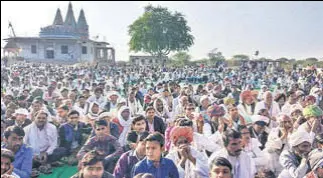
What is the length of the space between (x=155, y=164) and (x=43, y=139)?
2.38 metres

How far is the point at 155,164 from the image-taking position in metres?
2.82

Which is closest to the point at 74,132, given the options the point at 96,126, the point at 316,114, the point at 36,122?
the point at 36,122

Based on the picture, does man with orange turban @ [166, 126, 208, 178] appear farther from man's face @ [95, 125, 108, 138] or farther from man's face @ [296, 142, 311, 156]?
man's face @ [95, 125, 108, 138]

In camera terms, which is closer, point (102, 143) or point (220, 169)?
point (220, 169)

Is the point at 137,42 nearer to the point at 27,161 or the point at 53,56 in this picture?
the point at 27,161

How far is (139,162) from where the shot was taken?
112 inches

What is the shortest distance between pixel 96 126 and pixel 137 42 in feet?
5.68

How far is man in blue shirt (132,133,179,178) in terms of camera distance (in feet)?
9.21

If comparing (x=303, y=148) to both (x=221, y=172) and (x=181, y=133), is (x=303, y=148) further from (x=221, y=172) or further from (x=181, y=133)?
(x=221, y=172)

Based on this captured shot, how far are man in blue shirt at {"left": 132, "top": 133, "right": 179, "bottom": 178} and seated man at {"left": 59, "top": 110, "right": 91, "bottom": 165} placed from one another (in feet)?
7.69

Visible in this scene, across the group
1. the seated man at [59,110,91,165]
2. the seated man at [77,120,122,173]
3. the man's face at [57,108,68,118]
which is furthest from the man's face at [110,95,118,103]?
the seated man at [77,120,122,173]

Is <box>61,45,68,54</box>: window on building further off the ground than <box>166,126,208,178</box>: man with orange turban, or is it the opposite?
<box>61,45,68,54</box>: window on building

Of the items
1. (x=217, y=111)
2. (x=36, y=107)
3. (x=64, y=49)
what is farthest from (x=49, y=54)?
(x=217, y=111)

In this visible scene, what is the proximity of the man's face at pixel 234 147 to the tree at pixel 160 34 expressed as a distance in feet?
6.51
